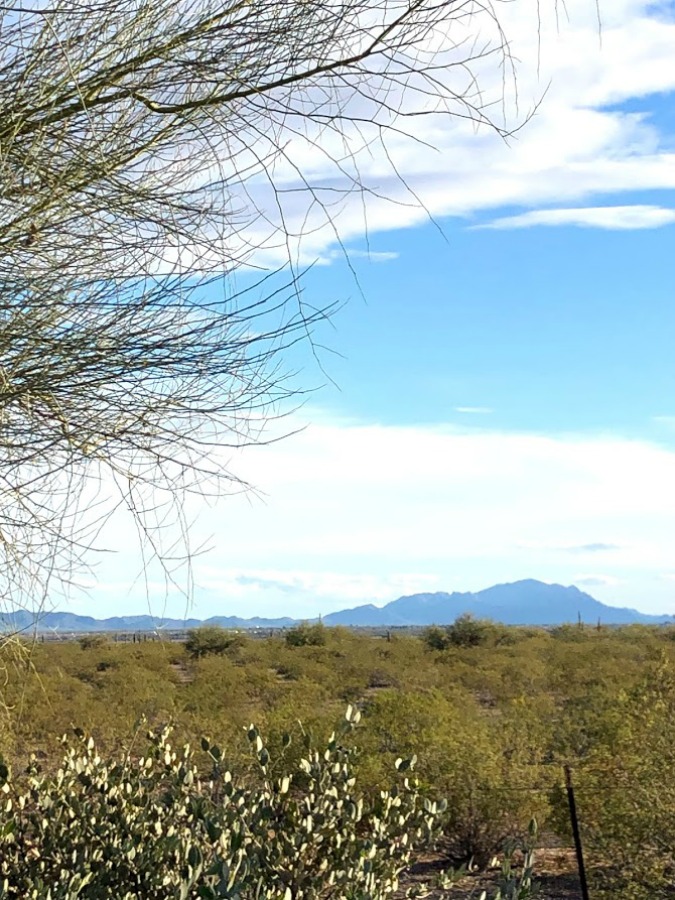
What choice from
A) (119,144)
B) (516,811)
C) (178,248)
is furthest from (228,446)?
(516,811)

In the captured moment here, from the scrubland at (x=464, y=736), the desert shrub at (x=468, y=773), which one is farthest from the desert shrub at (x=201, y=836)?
the desert shrub at (x=468, y=773)

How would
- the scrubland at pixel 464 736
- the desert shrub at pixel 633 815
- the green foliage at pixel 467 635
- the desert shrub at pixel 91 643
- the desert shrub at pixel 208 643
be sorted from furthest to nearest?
the desert shrub at pixel 91 643, the green foliage at pixel 467 635, the desert shrub at pixel 208 643, the scrubland at pixel 464 736, the desert shrub at pixel 633 815

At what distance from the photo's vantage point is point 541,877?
34.5ft

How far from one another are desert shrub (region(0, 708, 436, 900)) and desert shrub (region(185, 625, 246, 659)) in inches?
1251

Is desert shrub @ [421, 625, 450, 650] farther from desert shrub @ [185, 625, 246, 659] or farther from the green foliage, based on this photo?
desert shrub @ [185, 625, 246, 659]

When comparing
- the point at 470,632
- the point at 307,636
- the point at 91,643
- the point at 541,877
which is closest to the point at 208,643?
the point at 307,636

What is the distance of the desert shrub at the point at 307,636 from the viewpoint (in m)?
38.7

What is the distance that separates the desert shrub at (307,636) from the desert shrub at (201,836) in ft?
112

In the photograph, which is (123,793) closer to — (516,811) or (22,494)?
(22,494)

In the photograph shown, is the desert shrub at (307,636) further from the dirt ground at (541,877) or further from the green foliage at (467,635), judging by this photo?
the dirt ground at (541,877)

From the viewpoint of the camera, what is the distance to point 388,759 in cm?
1170

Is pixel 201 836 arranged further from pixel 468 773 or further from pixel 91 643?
pixel 91 643

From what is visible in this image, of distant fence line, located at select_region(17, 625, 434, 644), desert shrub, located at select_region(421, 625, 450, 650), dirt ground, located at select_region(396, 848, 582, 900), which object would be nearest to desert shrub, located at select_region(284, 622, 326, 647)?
distant fence line, located at select_region(17, 625, 434, 644)

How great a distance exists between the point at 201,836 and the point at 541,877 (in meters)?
7.64
